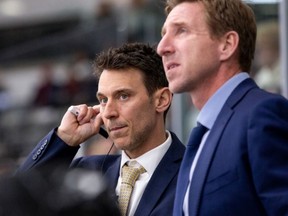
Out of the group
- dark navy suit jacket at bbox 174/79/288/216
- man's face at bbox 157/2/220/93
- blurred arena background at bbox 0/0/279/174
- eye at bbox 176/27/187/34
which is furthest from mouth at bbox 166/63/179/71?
blurred arena background at bbox 0/0/279/174

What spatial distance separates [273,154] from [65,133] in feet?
4.07

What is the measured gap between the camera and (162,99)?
3326mm

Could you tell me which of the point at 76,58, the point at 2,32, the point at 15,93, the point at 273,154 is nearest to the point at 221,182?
the point at 273,154

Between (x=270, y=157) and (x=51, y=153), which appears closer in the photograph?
(x=270, y=157)

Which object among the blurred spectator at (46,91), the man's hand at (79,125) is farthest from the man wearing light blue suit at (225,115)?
the blurred spectator at (46,91)

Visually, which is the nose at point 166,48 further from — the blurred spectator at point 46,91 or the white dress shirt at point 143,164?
the blurred spectator at point 46,91

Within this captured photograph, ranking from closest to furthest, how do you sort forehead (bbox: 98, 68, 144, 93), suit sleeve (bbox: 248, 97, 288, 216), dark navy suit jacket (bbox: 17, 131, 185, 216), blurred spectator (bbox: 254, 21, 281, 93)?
suit sleeve (bbox: 248, 97, 288, 216)
dark navy suit jacket (bbox: 17, 131, 185, 216)
forehead (bbox: 98, 68, 144, 93)
blurred spectator (bbox: 254, 21, 281, 93)

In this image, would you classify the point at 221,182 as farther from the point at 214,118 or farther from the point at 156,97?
the point at 156,97

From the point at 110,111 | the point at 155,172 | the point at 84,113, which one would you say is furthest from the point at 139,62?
the point at 155,172

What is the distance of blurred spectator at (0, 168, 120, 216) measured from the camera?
133cm

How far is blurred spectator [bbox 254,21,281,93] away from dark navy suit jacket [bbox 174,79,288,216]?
13.1 ft

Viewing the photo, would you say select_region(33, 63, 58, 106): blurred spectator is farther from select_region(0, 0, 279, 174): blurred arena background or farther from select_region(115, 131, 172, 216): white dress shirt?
select_region(115, 131, 172, 216): white dress shirt

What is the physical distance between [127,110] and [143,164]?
22 cm

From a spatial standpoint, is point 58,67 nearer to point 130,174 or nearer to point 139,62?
point 139,62
